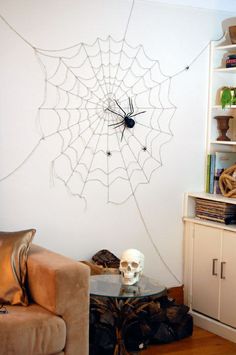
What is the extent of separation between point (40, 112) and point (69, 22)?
592mm

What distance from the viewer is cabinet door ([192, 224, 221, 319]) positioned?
13.7 feet

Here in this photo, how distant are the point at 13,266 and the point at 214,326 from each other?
1602 mm

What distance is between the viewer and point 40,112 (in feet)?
12.6

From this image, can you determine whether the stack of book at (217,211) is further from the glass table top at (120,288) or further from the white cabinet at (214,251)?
the glass table top at (120,288)

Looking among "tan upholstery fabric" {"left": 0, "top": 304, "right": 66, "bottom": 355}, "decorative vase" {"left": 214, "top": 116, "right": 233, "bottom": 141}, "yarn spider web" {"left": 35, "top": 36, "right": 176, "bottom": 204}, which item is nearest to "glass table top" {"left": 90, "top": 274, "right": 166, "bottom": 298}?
"tan upholstery fabric" {"left": 0, "top": 304, "right": 66, "bottom": 355}

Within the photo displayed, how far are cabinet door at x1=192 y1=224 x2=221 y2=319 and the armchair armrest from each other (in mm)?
1293

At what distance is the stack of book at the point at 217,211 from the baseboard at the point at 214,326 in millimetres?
674

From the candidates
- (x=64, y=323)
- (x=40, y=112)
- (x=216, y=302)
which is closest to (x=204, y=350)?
(x=216, y=302)

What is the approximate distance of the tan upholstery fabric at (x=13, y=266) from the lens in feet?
10.5

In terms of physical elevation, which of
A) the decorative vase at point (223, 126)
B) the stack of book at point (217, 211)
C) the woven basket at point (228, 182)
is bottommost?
the stack of book at point (217, 211)

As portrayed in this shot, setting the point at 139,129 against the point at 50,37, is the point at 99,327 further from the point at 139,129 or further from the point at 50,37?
the point at 50,37

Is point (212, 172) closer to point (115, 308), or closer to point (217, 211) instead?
point (217, 211)

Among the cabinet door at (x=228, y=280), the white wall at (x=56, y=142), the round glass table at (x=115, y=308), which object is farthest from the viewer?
the cabinet door at (x=228, y=280)

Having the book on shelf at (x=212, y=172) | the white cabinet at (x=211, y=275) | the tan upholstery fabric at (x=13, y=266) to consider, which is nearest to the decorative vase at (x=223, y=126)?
the book on shelf at (x=212, y=172)
